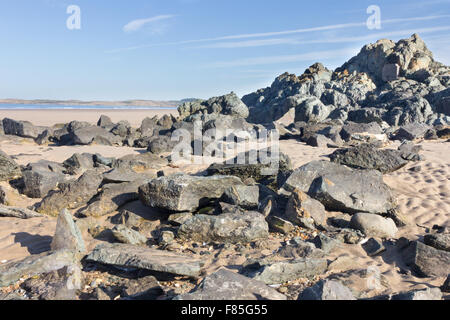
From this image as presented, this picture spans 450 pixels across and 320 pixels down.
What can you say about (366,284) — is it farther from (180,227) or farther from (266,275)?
(180,227)

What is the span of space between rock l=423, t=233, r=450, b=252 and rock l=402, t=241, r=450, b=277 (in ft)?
0.72

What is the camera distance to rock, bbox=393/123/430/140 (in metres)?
15.9

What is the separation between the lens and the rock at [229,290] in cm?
315

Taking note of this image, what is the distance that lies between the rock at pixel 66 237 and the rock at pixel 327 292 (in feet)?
10.4

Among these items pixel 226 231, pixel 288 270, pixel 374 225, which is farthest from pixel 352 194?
pixel 288 270

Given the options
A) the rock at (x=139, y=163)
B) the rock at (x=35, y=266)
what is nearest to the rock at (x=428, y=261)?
the rock at (x=35, y=266)

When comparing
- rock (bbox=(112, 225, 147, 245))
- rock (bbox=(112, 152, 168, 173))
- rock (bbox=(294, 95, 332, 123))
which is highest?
rock (bbox=(294, 95, 332, 123))

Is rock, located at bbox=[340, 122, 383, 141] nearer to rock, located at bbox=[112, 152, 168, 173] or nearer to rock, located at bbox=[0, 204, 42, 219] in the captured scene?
rock, located at bbox=[112, 152, 168, 173]

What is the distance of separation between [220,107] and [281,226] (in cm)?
1709

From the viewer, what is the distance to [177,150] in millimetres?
12633

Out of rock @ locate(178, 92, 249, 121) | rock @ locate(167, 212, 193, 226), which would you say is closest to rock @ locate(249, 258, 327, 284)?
rock @ locate(167, 212, 193, 226)

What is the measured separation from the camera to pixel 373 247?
16.9 ft
